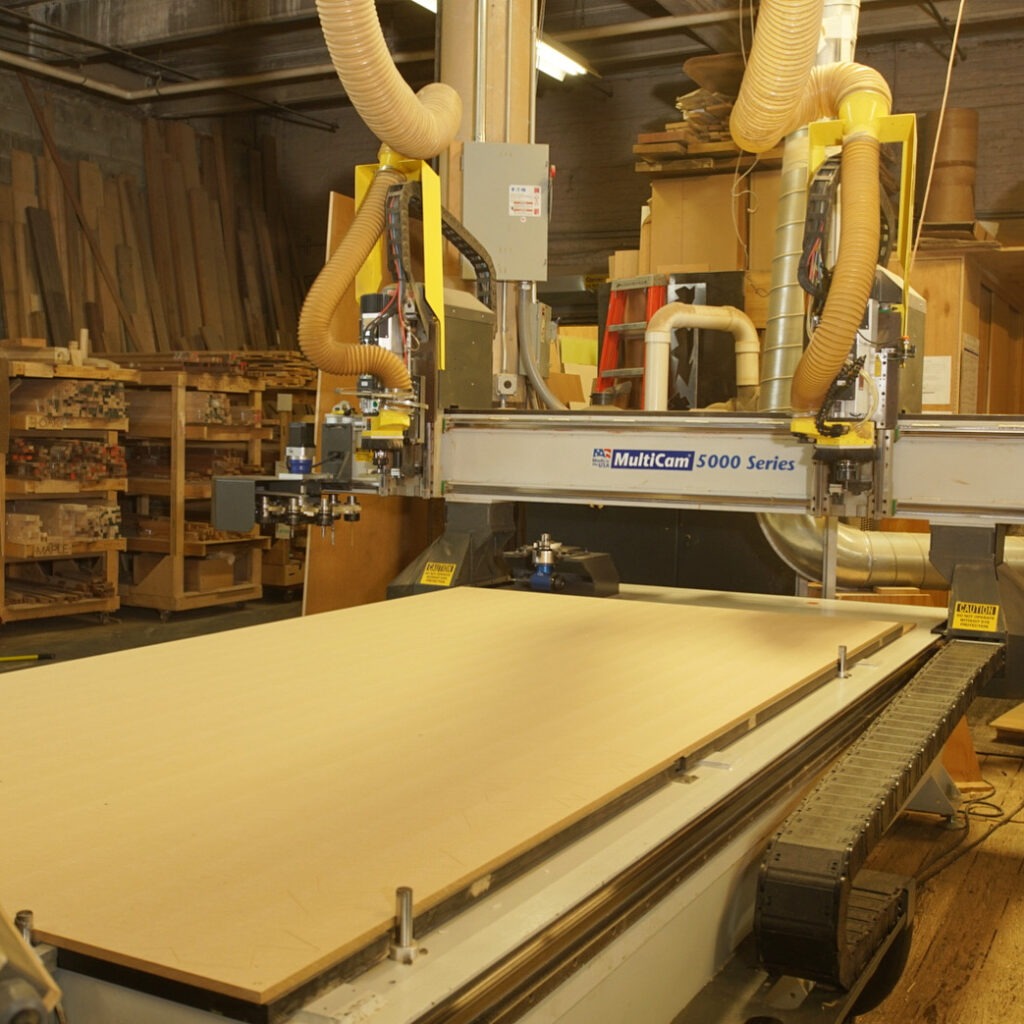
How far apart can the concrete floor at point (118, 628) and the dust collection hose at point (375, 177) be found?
11.6ft

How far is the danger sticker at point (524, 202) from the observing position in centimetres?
373

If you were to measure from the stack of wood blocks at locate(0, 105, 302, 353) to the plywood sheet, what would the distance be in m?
6.92


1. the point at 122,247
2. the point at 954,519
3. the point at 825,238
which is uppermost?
the point at 122,247

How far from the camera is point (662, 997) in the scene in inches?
47.2

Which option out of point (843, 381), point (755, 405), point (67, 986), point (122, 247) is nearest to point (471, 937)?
point (67, 986)

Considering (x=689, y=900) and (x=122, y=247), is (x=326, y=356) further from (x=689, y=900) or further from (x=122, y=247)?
(x=122, y=247)

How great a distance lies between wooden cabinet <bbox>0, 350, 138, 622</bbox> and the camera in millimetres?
6320

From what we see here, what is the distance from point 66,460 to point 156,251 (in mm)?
3186

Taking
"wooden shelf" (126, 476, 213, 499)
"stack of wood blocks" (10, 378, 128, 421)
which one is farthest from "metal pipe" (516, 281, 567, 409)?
"wooden shelf" (126, 476, 213, 499)

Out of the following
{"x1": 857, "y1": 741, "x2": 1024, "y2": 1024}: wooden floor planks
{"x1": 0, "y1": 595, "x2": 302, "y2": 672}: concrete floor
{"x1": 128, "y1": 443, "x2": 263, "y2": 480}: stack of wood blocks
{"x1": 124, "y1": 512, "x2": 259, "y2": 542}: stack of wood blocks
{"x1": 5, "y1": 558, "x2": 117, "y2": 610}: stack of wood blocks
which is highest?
{"x1": 128, "y1": 443, "x2": 263, "y2": 480}: stack of wood blocks

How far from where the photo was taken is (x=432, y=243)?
8.85 ft

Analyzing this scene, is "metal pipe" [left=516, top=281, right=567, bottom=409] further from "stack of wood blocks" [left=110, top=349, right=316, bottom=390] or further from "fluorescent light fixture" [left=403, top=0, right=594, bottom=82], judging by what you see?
"fluorescent light fixture" [left=403, top=0, right=594, bottom=82]

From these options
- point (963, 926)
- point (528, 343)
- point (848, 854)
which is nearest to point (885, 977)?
point (848, 854)

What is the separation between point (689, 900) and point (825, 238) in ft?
4.95
